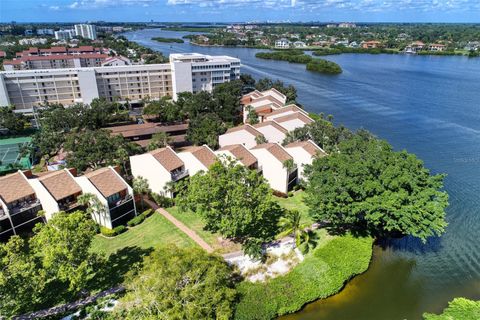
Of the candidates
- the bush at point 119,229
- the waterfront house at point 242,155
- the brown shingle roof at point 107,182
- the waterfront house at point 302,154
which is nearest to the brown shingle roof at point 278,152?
the waterfront house at point 302,154

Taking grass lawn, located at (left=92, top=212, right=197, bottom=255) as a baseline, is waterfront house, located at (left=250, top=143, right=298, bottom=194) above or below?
above

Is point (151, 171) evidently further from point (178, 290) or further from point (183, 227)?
point (178, 290)

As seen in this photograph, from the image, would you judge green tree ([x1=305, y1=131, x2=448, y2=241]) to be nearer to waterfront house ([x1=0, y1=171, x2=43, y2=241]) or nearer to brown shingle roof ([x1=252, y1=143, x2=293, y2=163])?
brown shingle roof ([x1=252, y1=143, x2=293, y2=163])

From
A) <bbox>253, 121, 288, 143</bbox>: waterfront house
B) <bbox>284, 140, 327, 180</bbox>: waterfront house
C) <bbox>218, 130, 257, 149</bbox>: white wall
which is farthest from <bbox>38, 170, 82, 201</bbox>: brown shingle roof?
<bbox>253, 121, 288, 143</bbox>: waterfront house

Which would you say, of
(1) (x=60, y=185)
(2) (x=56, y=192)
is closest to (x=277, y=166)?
(1) (x=60, y=185)

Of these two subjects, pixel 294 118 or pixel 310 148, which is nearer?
pixel 310 148

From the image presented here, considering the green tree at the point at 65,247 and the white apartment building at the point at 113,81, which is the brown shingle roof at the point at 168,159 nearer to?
the green tree at the point at 65,247

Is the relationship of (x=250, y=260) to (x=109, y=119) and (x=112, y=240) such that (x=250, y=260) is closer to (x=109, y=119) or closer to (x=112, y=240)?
(x=112, y=240)
